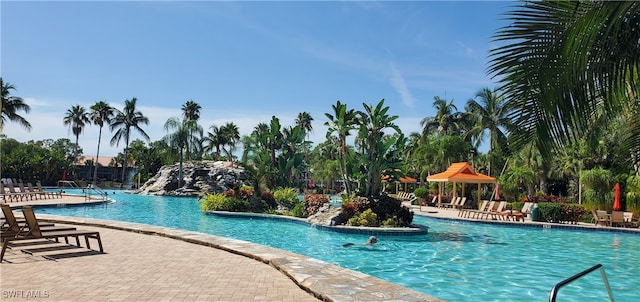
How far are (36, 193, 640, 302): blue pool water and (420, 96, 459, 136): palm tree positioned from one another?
2621 cm

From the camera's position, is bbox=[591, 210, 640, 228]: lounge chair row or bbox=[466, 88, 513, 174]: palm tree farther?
bbox=[466, 88, 513, 174]: palm tree

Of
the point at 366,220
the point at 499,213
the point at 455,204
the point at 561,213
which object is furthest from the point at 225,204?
the point at 561,213

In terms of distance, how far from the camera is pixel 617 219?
729 inches

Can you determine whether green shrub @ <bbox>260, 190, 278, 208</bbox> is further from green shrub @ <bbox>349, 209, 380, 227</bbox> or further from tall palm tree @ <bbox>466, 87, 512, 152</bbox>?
tall palm tree @ <bbox>466, 87, 512, 152</bbox>

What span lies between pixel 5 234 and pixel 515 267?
34.3ft

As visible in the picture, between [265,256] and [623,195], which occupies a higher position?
[623,195]

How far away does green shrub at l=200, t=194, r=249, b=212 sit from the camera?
21328 millimetres

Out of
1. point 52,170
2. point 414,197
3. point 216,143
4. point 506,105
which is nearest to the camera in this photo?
point 506,105

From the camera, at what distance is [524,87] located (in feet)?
8.74

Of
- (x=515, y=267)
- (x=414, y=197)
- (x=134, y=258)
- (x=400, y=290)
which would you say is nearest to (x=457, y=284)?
(x=515, y=267)

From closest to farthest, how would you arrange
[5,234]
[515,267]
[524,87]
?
[524,87] < [5,234] < [515,267]

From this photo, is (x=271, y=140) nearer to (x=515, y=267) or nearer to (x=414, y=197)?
(x=414, y=197)

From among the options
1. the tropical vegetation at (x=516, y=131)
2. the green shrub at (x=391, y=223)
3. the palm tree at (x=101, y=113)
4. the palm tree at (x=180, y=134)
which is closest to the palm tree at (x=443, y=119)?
the tropical vegetation at (x=516, y=131)

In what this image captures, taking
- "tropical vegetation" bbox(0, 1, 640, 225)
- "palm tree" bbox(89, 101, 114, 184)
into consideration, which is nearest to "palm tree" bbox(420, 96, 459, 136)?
→ "tropical vegetation" bbox(0, 1, 640, 225)
